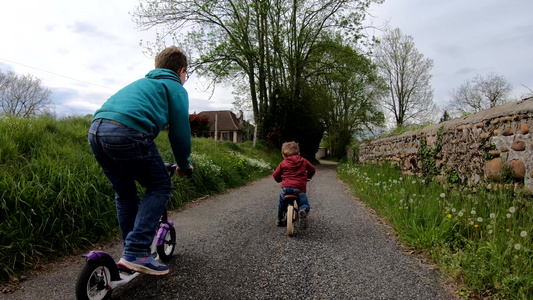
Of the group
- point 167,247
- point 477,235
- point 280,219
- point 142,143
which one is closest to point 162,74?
point 142,143

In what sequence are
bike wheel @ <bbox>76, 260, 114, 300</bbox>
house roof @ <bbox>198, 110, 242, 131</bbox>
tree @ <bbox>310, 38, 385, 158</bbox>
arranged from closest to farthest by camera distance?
bike wheel @ <bbox>76, 260, 114, 300</bbox>
tree @ <bbox>310, 38, 385, 158</bbox>
house roof @ <bbox>198, 110, 242, 131</bbox>

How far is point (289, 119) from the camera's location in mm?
20922

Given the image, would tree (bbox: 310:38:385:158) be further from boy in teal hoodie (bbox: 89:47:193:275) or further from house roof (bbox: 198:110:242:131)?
boy in teal hoodie (bbox: 89:47:193:275)

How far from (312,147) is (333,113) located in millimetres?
9739

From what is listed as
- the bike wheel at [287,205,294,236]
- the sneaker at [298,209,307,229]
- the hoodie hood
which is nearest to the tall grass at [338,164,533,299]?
the sneaker at [298,209,307,229]

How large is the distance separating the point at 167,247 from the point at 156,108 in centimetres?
148

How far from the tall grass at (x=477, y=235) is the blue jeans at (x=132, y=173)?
2.45 metres

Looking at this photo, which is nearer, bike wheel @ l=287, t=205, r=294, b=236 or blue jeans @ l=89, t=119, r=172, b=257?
blue jeans @ l=89, t=119, r=172, b=257

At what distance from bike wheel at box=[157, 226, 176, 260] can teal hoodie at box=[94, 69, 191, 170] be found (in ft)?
2.81

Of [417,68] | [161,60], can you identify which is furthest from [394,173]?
[417,68]

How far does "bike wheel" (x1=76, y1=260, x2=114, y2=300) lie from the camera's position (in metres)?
1.74

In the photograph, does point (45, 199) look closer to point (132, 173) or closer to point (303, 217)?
point (132, 173)

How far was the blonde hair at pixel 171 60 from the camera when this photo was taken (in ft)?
7.55

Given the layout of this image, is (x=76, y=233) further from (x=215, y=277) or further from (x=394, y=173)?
(x=394, y=173)
